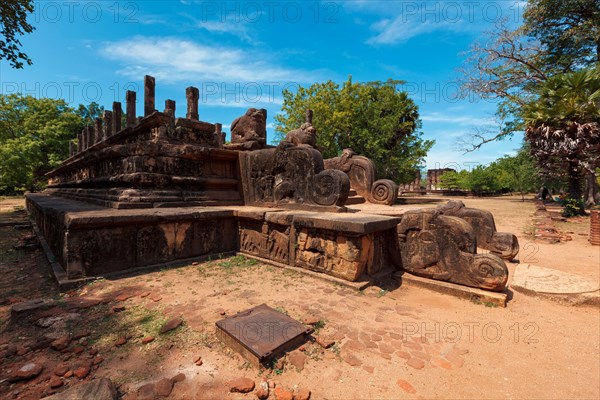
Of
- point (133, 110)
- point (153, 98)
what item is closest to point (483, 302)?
point (153, 98)

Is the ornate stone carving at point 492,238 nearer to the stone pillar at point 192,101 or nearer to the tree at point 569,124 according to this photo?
the stone pillar at point 192,101

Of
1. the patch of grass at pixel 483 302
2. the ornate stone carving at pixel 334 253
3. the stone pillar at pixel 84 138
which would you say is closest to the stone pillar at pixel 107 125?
the stone pillar at pixel 84 138

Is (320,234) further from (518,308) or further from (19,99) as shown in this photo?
(19,99)

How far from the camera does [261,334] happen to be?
2.01 m

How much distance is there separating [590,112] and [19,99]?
128 feet

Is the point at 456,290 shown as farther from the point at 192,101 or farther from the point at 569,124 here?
the point at 569,124

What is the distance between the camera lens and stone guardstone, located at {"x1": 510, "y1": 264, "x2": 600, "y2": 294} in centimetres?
314

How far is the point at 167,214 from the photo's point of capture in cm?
383

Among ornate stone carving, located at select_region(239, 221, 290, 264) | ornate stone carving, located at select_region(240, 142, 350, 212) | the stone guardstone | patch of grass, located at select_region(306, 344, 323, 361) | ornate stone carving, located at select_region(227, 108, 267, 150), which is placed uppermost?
ornate stone carving, located at select_region(227, 108, 267, 150)

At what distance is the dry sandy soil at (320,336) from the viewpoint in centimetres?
168

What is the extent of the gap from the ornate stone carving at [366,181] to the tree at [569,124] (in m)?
8.63

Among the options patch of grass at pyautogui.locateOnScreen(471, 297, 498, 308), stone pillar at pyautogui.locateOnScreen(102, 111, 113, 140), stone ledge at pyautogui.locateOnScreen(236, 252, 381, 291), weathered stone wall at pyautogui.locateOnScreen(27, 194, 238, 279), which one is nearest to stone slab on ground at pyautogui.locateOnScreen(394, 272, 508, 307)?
patch of grass at pyautogui.locateOnScreen(471, 297, 498, 308)

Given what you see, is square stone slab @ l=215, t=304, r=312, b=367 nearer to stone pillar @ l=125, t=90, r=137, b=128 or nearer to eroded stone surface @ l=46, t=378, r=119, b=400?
eroded stone surface @ l=46, t=378, r=119, b=400

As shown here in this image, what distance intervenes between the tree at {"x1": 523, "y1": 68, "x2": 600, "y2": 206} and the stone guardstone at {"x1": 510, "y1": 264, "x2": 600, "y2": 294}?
995 cm
